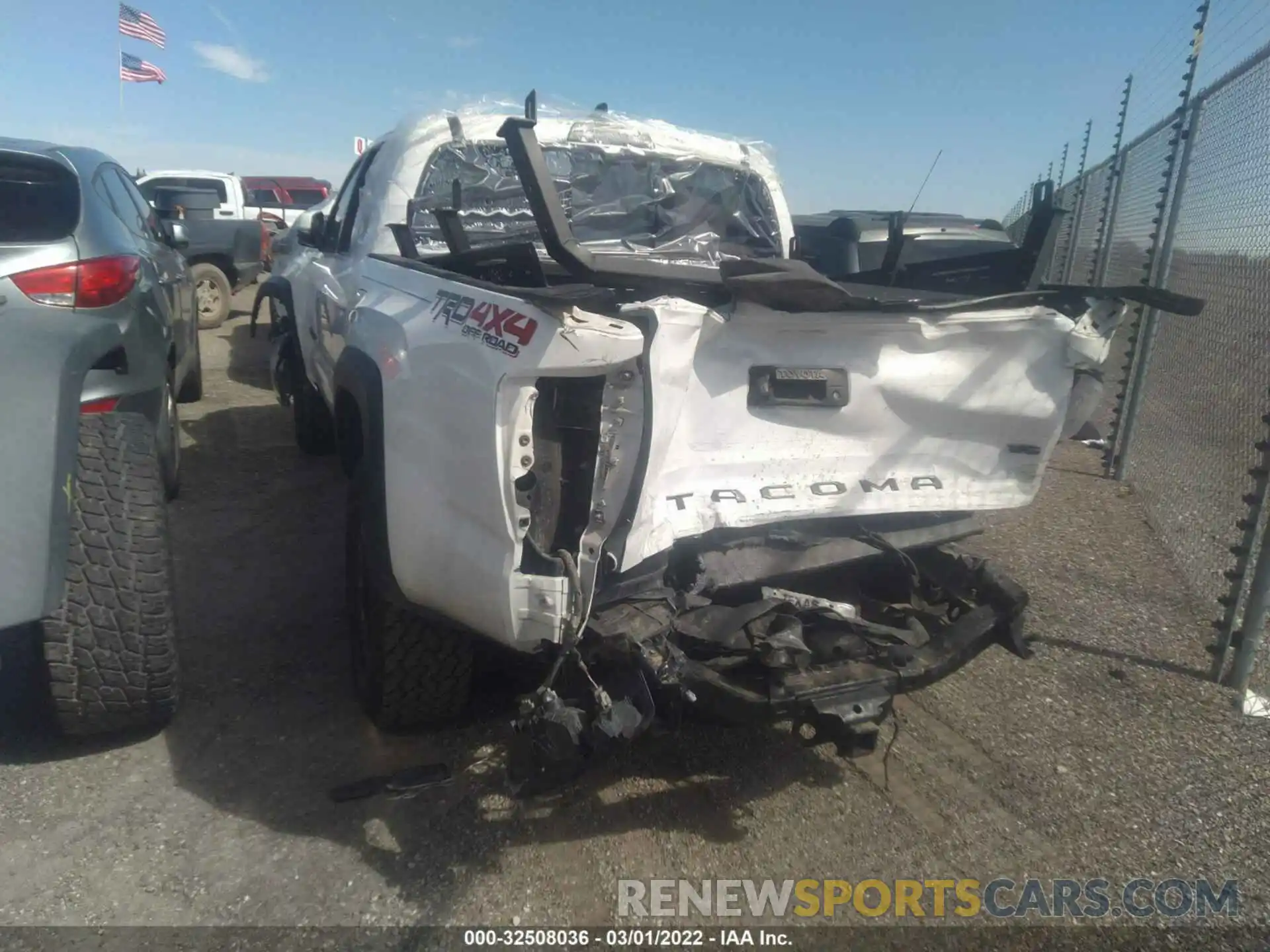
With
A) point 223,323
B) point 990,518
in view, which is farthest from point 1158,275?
point 223,323

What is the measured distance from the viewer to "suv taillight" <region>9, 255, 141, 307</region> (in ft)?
8.47

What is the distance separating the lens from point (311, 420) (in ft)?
19.1

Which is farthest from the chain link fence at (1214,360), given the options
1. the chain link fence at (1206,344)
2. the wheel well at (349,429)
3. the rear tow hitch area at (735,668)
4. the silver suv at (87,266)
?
the silver suv at (87,266)

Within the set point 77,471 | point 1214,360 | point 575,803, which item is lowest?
point 575,803

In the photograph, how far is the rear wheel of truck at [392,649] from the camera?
8.43 ft

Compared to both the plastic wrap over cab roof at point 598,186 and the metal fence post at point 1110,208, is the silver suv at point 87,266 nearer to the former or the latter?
the plastic wrap over cab roof at point 598,186

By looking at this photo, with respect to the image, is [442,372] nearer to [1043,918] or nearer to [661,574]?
[661,574]

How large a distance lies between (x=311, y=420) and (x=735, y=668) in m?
4.32

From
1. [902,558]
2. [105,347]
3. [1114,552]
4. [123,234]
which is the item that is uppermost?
[123,234]

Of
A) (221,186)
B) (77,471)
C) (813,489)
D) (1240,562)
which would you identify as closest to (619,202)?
(813,489)

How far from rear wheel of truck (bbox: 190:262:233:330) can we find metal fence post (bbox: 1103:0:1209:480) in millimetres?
10107

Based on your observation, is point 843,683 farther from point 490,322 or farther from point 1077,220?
point 1077,220

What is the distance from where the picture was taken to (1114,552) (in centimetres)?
499

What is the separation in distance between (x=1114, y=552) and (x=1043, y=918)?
3196 mm
